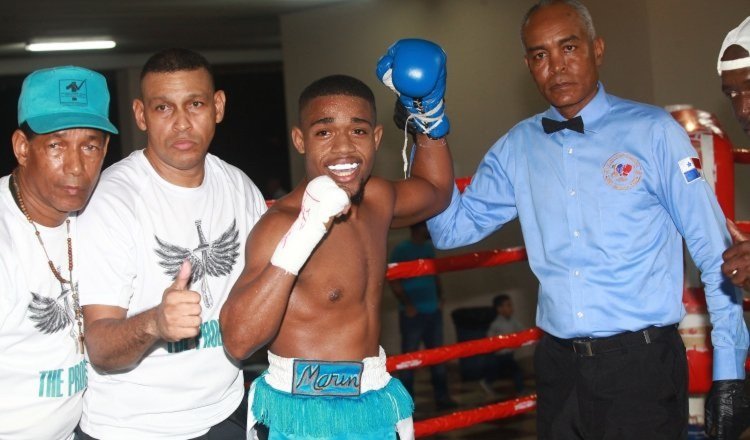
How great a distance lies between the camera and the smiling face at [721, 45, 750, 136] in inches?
98.6

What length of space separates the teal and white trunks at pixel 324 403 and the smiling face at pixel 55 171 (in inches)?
23.1

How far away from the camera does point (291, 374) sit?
90.4 inches

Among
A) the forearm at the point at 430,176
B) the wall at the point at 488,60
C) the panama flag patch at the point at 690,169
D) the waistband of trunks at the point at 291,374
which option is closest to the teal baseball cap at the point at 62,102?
the waistband of trunks at the point at 291,374

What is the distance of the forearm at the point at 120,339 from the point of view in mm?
2107

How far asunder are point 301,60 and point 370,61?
1209 mm

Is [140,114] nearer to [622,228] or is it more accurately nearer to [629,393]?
[622,228]

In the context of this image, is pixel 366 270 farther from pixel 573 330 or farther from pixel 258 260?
pixel 573 330

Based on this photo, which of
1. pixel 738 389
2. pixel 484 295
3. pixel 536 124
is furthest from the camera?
pixel 484 295

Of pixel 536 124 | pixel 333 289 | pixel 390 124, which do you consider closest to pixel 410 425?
pixel 333 289

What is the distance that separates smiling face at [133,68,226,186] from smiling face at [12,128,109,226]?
0.58 ft

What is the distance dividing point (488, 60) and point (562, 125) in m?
5.18

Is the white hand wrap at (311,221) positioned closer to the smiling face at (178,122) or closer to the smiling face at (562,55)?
the smiling face at (178,122)

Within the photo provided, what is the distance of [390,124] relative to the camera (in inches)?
339

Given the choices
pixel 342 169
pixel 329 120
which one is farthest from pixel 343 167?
pixel 329 120
